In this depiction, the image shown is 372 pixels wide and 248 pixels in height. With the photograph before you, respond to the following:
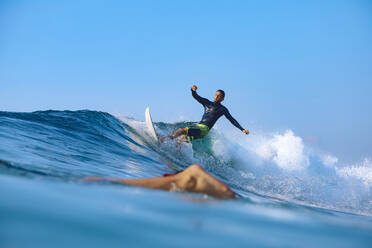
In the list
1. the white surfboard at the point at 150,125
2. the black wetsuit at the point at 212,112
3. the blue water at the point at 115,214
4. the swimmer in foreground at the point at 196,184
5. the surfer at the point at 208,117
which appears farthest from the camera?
the white surfboard at the point at 150,125

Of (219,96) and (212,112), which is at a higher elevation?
(219,96)

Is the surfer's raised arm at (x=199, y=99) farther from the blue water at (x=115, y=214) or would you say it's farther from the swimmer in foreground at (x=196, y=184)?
the swimmer in foreground at (x=196, y=184)

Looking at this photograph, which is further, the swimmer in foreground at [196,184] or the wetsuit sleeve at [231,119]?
the wetsuit sleeve at [231,119]

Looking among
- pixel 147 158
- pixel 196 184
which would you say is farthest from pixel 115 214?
pixel 147 158

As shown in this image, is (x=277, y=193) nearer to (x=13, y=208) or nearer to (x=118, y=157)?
(x=118, y=157)

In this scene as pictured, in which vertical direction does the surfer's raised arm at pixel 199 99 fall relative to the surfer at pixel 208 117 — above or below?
above

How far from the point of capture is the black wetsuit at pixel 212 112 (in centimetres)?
1061

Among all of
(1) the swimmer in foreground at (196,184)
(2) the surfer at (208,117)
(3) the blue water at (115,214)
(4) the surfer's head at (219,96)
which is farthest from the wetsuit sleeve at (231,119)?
(1) the swimmer in foreground at (196,184)

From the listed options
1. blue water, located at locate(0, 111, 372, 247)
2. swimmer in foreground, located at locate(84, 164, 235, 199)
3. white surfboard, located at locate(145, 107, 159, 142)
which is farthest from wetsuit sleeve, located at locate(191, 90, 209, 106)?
swimmer in foreground, located at locate(84, 164, 235, 199)

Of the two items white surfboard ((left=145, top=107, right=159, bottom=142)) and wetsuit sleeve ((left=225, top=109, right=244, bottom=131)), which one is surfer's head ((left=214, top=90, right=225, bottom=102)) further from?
white surfboard ((left=145, top=107, right=159, bottom=142))

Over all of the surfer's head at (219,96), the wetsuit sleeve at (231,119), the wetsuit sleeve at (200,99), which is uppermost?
the surfer's head at (219,96)

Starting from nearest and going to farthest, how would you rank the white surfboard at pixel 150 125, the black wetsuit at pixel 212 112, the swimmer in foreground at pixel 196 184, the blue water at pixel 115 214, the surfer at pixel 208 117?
1. the blue water at pixel 115 214
2. the swimmer in foreground at pixel 196 184
3. the surfer at pixel 208 117
4. the black wetsuit at pixel 212 112
5. the white surfboard at pixel 150 125

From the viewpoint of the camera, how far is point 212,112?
10.6m

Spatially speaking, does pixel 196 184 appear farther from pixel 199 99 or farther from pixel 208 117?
pixel 199 99
